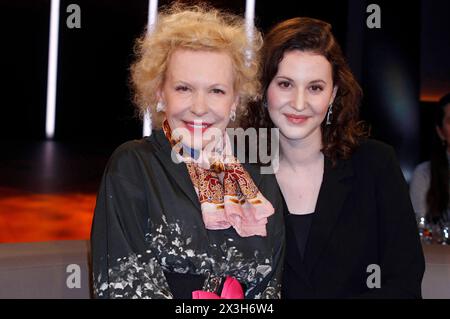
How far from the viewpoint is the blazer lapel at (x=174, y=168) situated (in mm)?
1835

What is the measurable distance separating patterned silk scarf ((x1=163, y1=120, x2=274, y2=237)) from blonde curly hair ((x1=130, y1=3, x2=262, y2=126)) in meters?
0.13

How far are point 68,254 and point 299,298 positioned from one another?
2.39ft

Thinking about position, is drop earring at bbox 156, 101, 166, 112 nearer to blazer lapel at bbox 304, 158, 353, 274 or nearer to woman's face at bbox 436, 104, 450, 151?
blazer lapel at bbox 304, 158, 353, 274

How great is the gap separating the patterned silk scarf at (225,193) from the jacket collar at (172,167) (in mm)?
13

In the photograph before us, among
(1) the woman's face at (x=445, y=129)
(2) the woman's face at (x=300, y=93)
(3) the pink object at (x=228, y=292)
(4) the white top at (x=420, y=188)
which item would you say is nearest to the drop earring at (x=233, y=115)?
(2) the woman's face at (x=300, y=93)

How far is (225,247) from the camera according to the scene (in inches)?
72.8

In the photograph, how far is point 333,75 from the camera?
7.04 ft

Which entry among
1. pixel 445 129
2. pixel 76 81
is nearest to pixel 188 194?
pixel 445 129

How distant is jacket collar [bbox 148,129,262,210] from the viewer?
183 cm

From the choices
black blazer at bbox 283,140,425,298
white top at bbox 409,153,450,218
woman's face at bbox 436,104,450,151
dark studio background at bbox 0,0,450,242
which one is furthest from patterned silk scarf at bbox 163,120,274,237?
dark studio background at bbox 0,0,450,242

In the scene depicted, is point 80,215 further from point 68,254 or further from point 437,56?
point 68,254

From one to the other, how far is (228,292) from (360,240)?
0.46 meters

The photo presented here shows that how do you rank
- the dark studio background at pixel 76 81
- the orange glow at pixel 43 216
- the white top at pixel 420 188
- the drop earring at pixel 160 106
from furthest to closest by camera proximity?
the dark studio background at pixel 76 81 → the orange glow at pixel 43 216 → the white top at pixel 420 188 → the drop earring at pixel 160 106

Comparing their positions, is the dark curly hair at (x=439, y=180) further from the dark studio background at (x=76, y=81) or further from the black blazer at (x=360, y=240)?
the dark studio background at (x=76, y=81)
